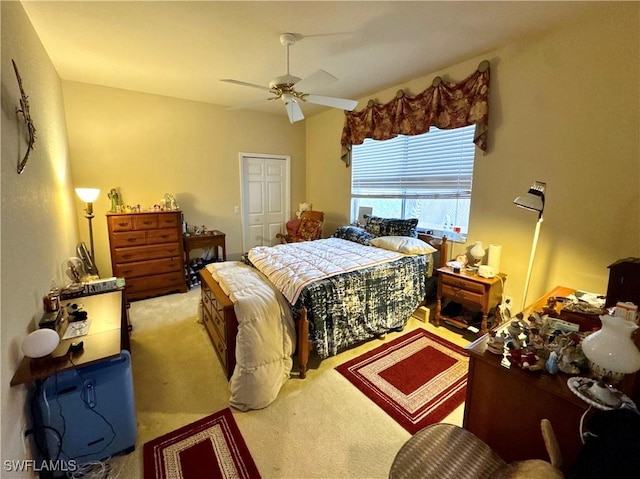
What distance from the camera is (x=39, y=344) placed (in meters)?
1.35

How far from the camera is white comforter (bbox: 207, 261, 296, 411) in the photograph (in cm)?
193

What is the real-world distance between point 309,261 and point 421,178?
6.12 ft

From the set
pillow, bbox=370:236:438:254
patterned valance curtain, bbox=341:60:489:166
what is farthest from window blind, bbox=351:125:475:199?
pillow, bbox=370:236:438:254

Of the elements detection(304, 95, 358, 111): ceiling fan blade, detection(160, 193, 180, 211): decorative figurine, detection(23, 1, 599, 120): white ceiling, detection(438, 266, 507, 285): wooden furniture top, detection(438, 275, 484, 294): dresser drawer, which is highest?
detection(23, 1, 599, 120): white ceiling

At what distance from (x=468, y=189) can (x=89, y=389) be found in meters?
3.51

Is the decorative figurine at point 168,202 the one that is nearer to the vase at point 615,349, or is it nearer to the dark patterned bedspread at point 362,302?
the dark patterned bedspread at point 362,302

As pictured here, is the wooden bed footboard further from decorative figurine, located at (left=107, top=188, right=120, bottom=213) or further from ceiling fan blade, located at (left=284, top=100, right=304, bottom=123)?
decorative figurine, located at (left=107, top=188, right=120, bottom=213)

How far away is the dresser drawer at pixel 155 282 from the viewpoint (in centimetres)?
369

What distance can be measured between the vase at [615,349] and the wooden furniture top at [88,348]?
2.08m

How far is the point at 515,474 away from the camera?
35.9 inches

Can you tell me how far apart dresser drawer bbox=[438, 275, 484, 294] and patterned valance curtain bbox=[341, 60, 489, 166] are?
1334 millimetres

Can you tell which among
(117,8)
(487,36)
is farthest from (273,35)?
(487,36)

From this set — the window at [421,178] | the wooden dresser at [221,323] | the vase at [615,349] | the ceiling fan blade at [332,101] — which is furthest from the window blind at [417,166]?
the wooden dresser at [221,323]

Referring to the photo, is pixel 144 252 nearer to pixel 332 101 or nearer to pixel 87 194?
pixel 87 194
